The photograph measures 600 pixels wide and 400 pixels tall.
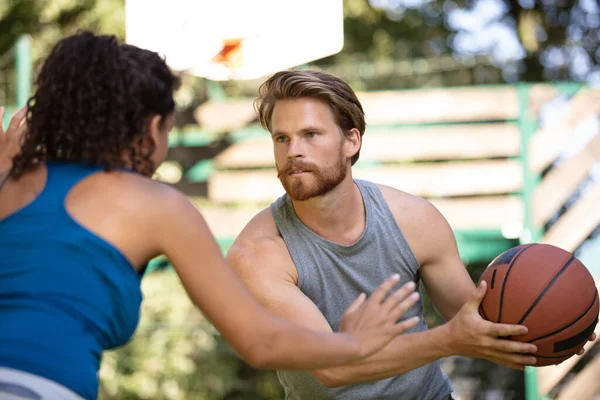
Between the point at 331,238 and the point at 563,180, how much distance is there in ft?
10.3

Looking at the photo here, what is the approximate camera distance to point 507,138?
6.36 m

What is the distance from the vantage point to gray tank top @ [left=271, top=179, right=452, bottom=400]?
3467 millimetres

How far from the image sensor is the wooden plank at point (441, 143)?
638cm

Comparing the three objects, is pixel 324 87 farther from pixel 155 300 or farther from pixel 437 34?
pixel 437 34

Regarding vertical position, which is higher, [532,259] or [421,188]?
[532,259]

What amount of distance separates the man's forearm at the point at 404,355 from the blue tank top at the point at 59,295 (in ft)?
3.77

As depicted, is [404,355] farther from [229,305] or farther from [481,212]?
[481,212]

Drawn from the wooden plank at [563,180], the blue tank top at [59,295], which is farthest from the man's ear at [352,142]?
the wooden plank at [563,180]

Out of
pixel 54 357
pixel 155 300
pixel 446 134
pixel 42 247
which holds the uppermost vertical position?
pixel 42 247

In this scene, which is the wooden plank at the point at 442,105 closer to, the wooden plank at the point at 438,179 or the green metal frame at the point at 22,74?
the wooden plank at the point at 438,179

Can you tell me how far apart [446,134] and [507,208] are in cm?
73

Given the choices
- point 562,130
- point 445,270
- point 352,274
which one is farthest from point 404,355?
point 562,130

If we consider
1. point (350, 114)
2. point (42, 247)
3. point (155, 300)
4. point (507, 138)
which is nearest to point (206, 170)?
point (155, 300)

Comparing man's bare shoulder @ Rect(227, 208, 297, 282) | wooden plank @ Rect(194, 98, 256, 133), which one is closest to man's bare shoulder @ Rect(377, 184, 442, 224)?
man's bare shoulder @ Rect(227, 208, 297, 282)
